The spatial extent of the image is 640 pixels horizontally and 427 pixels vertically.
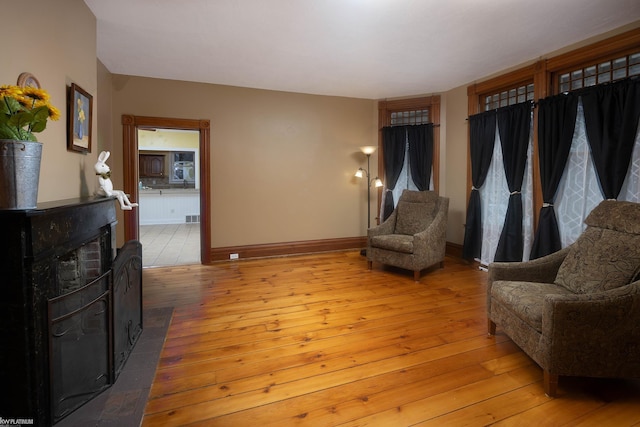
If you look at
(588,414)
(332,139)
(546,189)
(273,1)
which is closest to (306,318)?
(588,414)

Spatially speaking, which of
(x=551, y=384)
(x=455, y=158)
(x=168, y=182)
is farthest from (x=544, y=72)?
(x=168, y=182)

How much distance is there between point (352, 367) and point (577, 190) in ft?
9.59

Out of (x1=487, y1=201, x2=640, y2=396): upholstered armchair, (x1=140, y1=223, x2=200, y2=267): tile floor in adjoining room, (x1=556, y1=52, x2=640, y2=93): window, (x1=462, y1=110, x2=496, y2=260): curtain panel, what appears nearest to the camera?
(x1=487, y1=201, x2=640, y2=396): upholstered armchair

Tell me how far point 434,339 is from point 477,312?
754 millimetres

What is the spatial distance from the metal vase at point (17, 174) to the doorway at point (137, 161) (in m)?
3.16

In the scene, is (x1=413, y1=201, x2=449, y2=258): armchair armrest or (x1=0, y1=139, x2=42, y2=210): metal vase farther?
(x1=413, y1=201, x2=449, y2=258): armchair armrest

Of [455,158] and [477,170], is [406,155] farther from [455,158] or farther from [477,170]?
[477,170]

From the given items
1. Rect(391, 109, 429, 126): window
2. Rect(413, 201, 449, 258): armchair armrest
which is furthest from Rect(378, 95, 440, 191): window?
Rect(413, 201, 449, 258): armchair armrest

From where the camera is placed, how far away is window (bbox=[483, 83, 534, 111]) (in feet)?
12.3

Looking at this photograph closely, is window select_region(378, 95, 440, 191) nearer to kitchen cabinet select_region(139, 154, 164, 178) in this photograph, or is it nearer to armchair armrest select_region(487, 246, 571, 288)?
armchair armrest select_region(487, 246, 571, 288)

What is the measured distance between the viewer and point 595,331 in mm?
1704

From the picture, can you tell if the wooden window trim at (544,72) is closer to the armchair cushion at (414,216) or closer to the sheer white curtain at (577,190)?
the sheer white curtain at (577,190)

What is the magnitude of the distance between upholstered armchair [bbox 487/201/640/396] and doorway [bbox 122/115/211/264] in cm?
368

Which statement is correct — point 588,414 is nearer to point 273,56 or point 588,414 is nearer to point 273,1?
point 273,1
